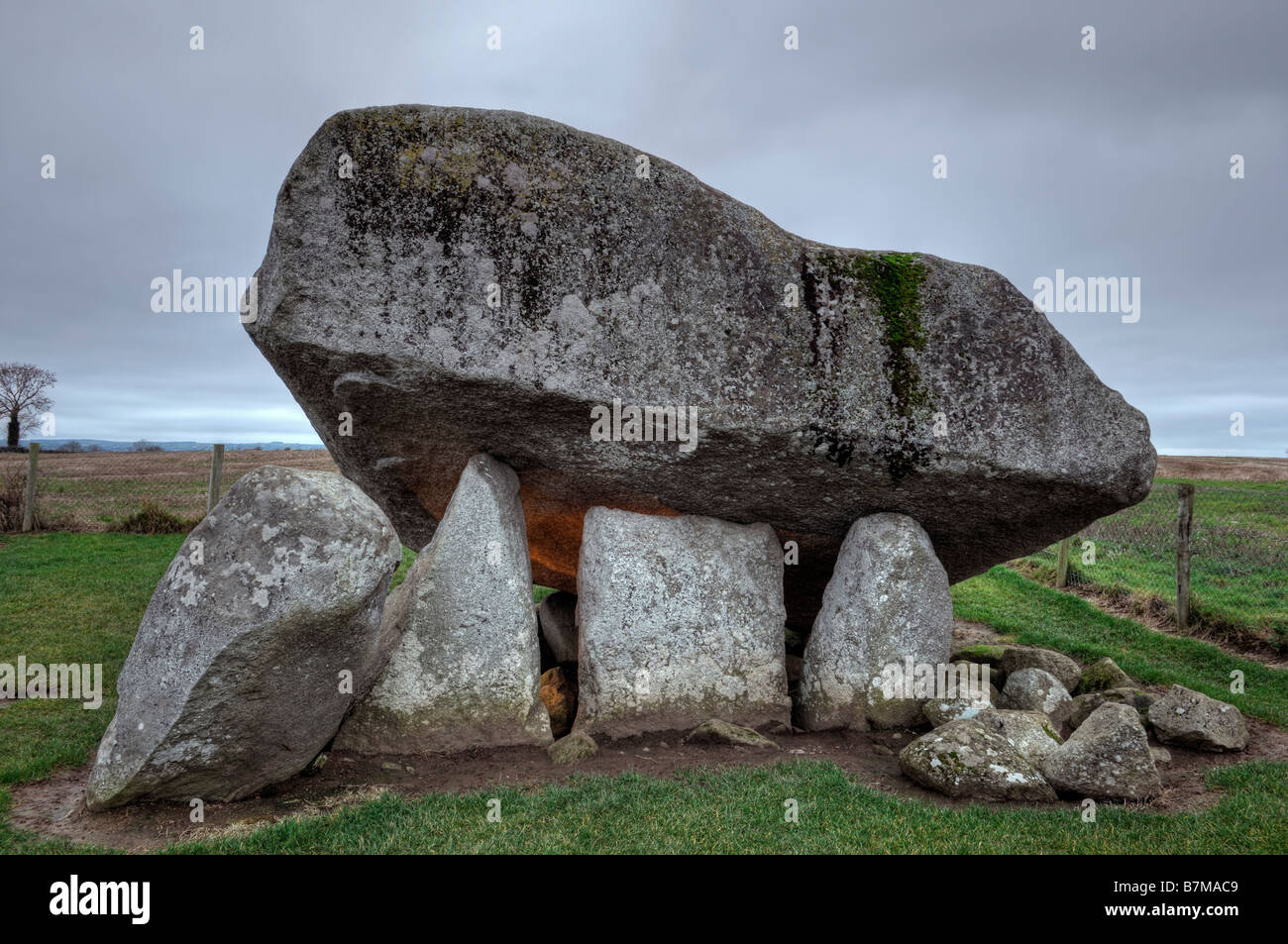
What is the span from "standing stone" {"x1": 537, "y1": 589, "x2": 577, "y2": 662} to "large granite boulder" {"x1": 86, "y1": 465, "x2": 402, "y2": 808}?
3.71 meters

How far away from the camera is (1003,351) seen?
713 cm

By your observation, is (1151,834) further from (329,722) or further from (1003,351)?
(329,722)

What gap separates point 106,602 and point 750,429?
9336 mm

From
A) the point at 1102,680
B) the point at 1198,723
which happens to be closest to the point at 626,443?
the point at 1198,723

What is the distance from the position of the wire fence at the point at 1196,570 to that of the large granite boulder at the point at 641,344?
4.65m

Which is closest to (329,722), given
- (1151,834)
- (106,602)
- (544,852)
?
(544,852)

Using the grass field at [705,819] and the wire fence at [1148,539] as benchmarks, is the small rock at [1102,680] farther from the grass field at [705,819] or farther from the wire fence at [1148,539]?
the wire fence at [1148,539]

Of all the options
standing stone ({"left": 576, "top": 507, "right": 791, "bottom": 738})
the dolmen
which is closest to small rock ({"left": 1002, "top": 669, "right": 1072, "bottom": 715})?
the dolmen

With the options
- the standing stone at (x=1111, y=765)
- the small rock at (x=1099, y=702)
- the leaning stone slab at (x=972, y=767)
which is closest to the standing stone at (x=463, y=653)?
the leaning stone slab at (x=972, y=767)

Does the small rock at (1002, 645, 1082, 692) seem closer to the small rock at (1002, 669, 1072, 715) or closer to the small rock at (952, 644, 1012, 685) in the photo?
the small rock at (952, 644, 1012, 685)

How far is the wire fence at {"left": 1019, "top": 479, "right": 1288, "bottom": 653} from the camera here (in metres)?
10.7

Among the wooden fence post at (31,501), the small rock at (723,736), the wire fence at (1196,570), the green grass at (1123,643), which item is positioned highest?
the wooden fence post at (31,501)

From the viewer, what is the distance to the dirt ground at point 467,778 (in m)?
4.86

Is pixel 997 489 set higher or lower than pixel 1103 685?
higher
